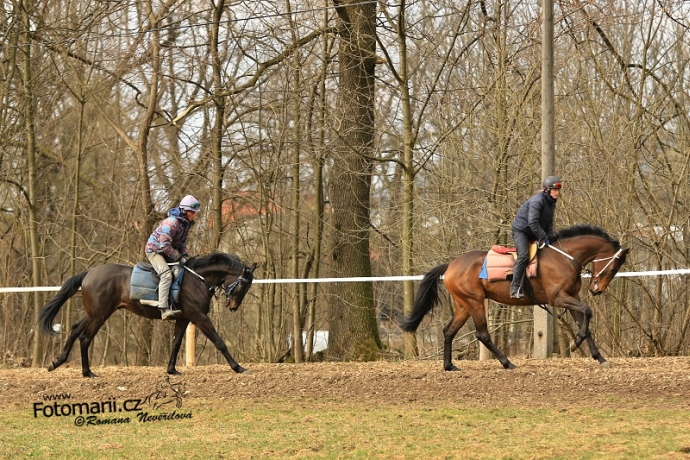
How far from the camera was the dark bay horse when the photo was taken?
1384cm

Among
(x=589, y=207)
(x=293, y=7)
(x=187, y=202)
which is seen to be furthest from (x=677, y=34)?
(x=187, y=202)

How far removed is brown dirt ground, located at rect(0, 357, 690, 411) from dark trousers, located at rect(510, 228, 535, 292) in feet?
3.95

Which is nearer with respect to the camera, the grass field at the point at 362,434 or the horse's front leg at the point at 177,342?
the grass field at the point at 362,434

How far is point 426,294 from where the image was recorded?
1448 centimetres

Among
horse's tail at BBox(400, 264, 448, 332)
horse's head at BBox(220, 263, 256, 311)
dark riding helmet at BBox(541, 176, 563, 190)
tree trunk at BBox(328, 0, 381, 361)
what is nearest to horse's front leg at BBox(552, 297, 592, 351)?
dark riding helmet at BBox(541, 176, 563, 190)

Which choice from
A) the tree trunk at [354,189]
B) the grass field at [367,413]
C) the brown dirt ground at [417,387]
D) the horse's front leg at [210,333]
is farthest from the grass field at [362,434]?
the tree trunk at [354,189]

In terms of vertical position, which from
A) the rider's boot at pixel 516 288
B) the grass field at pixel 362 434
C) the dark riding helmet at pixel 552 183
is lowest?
the grass field at pixel 362 434

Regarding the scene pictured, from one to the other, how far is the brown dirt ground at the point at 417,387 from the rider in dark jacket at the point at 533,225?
1314 mm

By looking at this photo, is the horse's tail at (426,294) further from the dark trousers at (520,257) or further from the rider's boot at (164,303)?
the rider's boot at (164,303)

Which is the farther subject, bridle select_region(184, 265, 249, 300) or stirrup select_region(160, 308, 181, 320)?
bridle select_region(184, 265, 249, 300)

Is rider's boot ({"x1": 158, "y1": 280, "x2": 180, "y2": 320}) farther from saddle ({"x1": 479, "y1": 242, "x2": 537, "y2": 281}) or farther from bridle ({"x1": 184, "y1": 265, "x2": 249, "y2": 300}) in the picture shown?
saddle ({"x1": 479, "y1": 242, "x2": 537, "y2": 281})

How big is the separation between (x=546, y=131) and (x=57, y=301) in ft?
26.7

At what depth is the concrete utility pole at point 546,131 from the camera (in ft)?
53.7

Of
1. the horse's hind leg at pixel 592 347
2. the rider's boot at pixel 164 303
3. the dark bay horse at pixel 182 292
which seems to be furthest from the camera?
the dark bay horse at pixel 182 292
